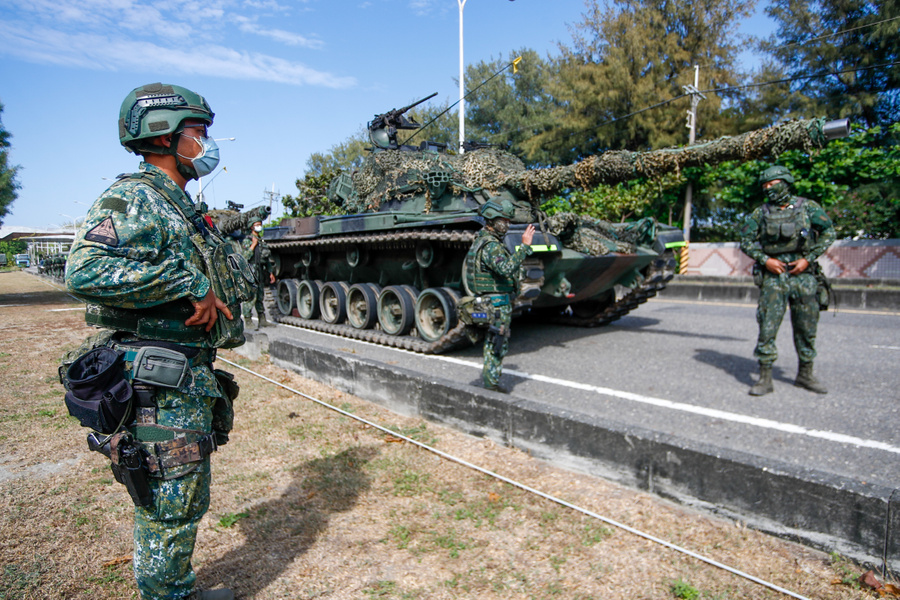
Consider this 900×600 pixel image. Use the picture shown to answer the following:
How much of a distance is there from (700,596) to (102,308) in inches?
114

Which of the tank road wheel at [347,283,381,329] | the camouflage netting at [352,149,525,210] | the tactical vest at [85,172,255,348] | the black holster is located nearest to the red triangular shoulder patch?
the tactical vest at [85,172,255,348]

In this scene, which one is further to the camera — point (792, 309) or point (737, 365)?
point (737, 365)

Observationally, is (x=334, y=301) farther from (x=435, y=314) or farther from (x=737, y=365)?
(x=737, y=365)

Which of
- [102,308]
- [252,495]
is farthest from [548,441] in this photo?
[102,308]

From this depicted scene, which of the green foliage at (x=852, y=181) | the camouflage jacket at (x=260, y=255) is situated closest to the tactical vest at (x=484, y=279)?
the camouflage jacket at (x=260, y=255)

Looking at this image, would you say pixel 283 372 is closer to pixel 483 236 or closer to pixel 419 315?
pixel 419 315

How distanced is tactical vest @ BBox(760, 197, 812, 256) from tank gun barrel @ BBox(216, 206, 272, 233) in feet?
25.6

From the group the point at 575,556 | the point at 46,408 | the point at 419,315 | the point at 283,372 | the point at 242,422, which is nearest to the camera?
the point at 575,556

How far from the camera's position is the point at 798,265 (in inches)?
220

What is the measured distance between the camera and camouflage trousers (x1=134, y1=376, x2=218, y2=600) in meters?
2.35

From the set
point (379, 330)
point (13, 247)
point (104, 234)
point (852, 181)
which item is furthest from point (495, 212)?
point (13, 247)

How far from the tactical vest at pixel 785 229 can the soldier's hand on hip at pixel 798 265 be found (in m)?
0.12

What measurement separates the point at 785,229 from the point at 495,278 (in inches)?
108

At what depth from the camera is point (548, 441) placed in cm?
422
